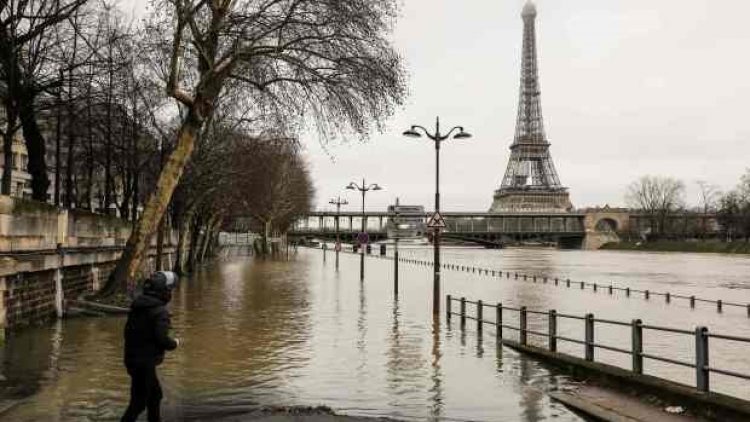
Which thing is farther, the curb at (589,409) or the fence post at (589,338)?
the fence post at (589,338)

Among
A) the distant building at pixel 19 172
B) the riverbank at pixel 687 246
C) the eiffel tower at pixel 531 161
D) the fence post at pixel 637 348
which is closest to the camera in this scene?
the fence post at pixel 637 348

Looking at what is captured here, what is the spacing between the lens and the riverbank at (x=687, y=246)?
112 m

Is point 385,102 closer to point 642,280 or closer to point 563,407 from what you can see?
point 563,407

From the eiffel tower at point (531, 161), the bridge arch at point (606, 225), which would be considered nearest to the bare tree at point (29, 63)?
the bridge arch at point (606, 225)

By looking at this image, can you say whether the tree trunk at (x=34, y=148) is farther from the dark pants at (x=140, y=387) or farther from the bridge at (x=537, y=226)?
the bridge at (x=537, y=226)

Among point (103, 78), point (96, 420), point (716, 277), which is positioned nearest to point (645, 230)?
point (716, 277)

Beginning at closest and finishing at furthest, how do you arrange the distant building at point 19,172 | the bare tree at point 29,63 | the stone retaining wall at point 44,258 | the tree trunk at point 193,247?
the stone retaining wall at point 44,258 → the bare tree at point 29,63 → the tree trunk at point 193,247 → the distant building at point 19,172

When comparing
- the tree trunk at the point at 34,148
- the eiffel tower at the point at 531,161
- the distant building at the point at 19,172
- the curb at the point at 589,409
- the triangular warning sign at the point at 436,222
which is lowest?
the curb at the point at 589,409

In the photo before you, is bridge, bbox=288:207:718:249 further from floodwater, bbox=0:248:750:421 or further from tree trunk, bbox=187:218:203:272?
floodwater, bbox=0:248:750:421

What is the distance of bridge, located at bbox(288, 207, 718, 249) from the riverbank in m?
7.39

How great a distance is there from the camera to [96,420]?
1043cm

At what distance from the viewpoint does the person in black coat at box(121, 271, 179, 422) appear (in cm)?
817

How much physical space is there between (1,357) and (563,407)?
1041 centimetres

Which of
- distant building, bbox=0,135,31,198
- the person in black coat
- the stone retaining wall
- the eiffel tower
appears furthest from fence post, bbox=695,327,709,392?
the eiffel tower
